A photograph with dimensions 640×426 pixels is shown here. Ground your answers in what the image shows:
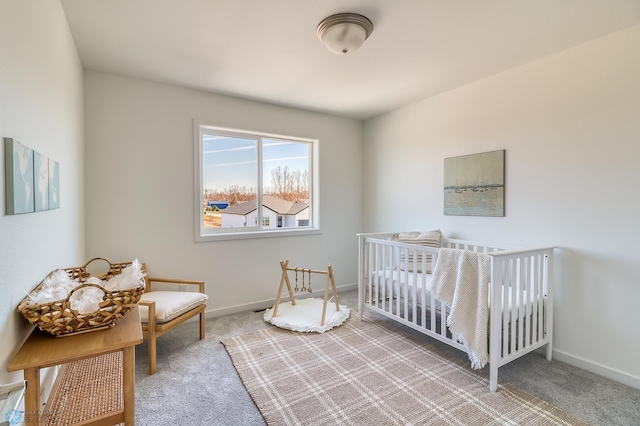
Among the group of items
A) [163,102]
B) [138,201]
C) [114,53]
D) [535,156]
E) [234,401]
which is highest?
[114,53]

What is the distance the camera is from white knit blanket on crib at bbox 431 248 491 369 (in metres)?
1.94

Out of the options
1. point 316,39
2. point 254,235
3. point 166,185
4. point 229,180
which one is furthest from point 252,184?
point 316,39

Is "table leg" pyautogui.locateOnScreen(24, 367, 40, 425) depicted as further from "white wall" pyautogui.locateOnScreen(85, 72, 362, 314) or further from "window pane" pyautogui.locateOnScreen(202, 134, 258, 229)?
"window pane" pyautogui.locateOnScreen(202, 134, 258, 229)

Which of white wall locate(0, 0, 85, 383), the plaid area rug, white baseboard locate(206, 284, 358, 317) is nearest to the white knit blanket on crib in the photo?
the plaid area rug

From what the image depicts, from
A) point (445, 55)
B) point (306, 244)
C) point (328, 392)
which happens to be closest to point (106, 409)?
point (328, 392)

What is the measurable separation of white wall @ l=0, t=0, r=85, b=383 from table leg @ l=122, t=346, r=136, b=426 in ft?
1.19

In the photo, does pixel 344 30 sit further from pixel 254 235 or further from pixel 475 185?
pixel 254 235

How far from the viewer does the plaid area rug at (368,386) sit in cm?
166

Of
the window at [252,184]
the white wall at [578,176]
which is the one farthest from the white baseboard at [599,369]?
the window at [252,184]

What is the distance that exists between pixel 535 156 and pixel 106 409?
3465 millimetres

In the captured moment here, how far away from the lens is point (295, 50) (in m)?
2.25

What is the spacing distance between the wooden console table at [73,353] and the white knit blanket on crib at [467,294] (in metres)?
1.91

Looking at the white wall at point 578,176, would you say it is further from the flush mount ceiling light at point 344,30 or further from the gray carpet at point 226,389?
the flush mount ceiling light at point 344,30

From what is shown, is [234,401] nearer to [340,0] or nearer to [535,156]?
[340,0]
